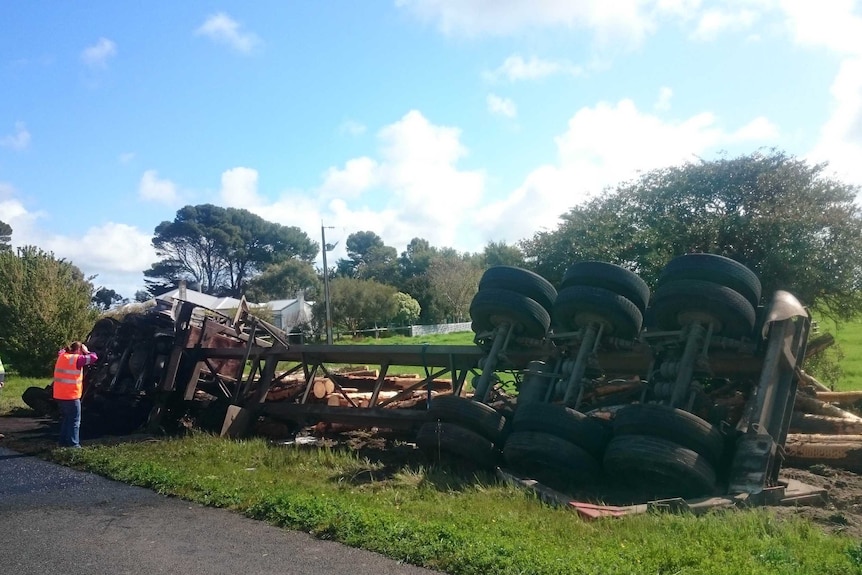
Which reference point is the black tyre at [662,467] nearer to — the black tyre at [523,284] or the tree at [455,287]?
the black tyre at [523,284]

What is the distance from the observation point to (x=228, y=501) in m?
7.54

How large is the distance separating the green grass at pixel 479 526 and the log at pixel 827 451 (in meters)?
3.15

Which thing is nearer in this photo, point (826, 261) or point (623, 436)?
point (623, 436)

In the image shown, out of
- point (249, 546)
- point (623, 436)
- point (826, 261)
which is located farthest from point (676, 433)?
point (826, 261)

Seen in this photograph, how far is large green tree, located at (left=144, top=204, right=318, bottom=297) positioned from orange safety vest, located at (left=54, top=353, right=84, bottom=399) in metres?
69.3

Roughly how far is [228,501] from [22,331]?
73.4ft

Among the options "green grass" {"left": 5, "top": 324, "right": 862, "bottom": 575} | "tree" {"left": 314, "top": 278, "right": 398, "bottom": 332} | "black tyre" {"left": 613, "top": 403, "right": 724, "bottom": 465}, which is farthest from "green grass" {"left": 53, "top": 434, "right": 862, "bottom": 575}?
"tree" {"left": 314, "top": 278, "right": 398, "bottom": 332}

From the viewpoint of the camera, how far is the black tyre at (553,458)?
7.68 meters

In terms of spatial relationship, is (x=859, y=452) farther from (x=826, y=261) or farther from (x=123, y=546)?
(x=826, y=261)

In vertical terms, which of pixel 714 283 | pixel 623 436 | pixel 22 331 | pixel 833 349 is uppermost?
pixel 833 349

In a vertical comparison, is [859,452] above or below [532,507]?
above

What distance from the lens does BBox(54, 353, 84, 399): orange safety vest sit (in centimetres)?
1176

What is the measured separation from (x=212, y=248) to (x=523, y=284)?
76.7 metres

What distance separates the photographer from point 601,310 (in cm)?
929
